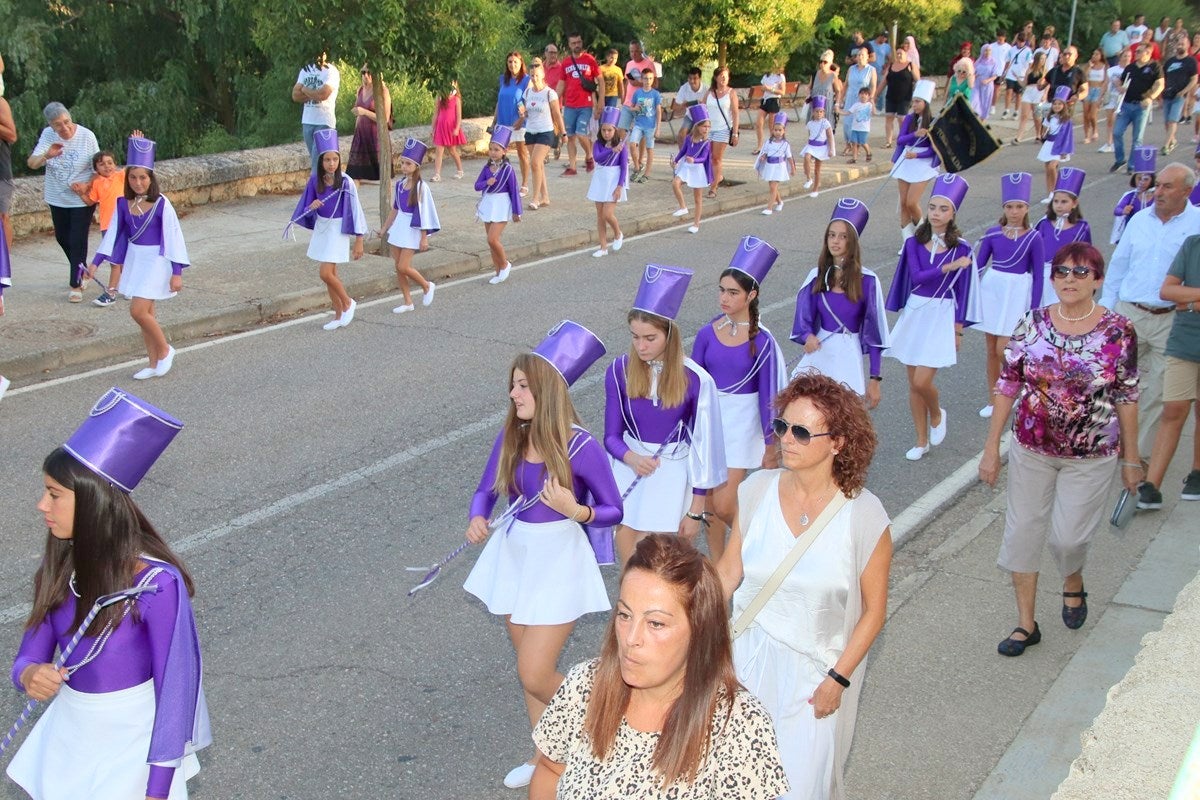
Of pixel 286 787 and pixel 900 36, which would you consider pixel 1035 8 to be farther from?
pixel 286 787

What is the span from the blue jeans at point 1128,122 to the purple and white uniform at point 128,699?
20685 mm

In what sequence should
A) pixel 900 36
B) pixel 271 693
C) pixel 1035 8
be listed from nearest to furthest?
pixel 271 693 < pixel 900 36 < pixel 1035 8

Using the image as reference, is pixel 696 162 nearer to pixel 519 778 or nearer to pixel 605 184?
pixel 605 184

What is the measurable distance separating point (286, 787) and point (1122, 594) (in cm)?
427

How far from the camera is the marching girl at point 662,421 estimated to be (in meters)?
5.97

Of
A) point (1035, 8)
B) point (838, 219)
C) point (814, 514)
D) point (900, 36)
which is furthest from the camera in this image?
point (1035, 8)

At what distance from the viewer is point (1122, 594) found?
6.70 metres

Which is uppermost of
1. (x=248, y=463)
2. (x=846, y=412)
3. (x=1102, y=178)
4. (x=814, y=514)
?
(x=846, y=412)

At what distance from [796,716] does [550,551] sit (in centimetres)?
128

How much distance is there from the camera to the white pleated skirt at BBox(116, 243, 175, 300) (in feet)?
→ 33.6

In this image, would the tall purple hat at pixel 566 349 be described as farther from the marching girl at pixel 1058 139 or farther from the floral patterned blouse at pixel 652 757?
the marching girl at pixel 1058 139

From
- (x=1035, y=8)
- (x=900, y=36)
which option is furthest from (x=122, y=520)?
(x=1035, y=8)

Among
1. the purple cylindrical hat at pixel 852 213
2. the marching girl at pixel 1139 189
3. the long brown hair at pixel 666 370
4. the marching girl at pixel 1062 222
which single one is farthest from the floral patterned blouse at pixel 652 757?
the marching girl at pixel 1139 189

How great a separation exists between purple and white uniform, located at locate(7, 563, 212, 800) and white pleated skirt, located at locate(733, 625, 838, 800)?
173 cm
